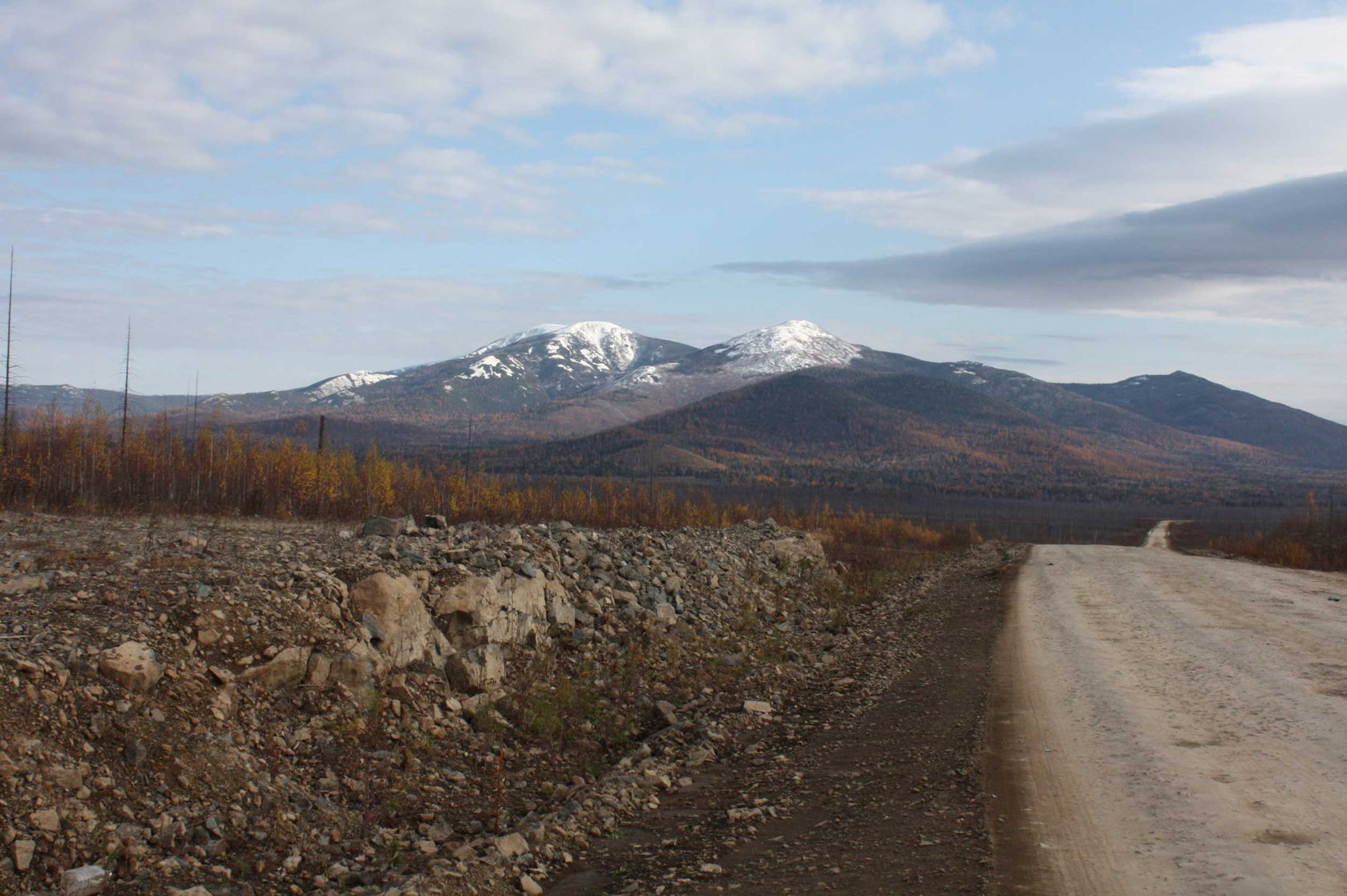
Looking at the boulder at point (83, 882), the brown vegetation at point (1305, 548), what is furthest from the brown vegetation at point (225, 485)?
the boulder at point (83, 882)

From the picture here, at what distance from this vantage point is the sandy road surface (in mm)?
6184

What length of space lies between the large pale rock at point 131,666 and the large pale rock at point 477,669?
3.57 metres

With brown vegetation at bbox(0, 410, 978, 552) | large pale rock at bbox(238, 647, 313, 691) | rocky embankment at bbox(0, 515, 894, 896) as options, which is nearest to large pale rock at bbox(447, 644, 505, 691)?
rocky embankment at bbox(0, 515, 894, 896)

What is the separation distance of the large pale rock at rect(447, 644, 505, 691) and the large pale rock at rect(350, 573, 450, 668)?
0.67 ft

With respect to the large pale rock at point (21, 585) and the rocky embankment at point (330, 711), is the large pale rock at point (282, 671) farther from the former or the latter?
the large pale rock at point (21, 585)

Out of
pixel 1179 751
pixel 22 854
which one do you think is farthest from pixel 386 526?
pixel 1179 751

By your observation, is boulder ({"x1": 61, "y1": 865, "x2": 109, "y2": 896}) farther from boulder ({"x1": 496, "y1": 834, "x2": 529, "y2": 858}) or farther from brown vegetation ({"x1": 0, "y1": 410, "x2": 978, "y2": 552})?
brown vegetation ({"x1": 0, "y1": 410, "x2": 978, "y2": 552})

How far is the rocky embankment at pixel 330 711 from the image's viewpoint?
20.4 ft

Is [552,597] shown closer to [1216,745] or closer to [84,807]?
[84,807]

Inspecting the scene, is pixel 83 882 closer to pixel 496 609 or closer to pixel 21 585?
pixel 21 585

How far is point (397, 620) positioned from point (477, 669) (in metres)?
1.17

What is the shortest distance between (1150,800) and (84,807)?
28.1ft

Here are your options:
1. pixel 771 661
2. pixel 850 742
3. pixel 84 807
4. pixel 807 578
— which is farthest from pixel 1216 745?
pixel 807 578

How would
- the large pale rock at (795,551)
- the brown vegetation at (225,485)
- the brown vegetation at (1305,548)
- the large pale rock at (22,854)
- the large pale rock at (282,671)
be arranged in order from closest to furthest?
the large pale rock at (22,854) < the large pale rock at (282,671) < the large pale rock at (795,551) < the brown vegetation at (225,485) < the brown vegetation at (1305,548)
